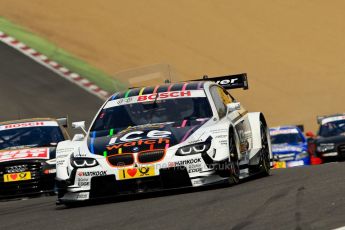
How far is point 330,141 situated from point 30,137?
24.9 feet

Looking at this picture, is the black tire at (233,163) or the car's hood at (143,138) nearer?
the car's hood at (143,138)

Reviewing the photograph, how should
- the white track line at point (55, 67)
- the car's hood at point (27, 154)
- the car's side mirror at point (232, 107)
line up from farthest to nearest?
the white track line at point (55, 67), the car's hood at point (27, 154), the car's side mirror at point (232, 107)

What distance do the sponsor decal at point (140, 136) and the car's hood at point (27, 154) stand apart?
3.91m

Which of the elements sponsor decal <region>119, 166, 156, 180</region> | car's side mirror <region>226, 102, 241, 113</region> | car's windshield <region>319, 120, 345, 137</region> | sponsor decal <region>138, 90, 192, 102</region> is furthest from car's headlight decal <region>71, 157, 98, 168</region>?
car's windshield <region>319, 120, 345, 137</region>

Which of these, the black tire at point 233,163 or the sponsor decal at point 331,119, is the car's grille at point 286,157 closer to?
the sponsor decal at point 331,119

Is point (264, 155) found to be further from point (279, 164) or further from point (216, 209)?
point (279, 164)

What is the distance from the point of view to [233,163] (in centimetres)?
1148

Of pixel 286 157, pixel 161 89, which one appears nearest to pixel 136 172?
pixel 161 89

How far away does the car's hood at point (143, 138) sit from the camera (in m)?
10.9

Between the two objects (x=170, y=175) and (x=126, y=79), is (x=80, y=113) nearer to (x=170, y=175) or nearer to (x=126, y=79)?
(x=126, y=79)

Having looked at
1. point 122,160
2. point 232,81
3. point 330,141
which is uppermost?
point 232,81

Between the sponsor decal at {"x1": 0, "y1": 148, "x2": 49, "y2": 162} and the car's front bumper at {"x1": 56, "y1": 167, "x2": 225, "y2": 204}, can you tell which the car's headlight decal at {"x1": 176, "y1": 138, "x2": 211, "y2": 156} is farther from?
the sponsor decal at {"x1": 0, "y1": 148, "x2": 49, "y2": 162}

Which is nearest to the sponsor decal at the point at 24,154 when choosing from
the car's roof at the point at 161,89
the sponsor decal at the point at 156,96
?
the car's roof at the point at 161,89

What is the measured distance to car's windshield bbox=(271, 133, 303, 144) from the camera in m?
23.3
